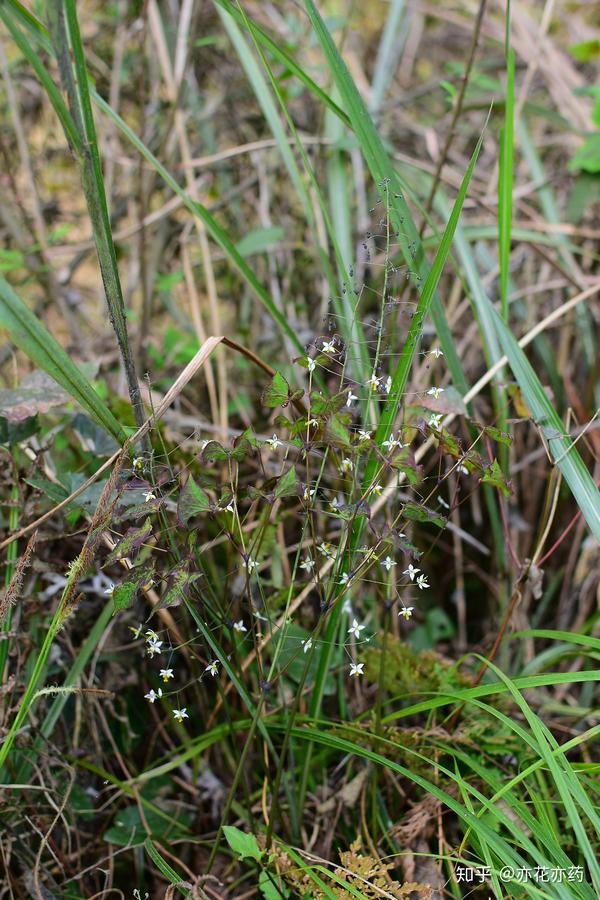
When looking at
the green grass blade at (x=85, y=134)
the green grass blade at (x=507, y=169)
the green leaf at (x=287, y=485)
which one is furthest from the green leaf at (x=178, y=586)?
Answer: the green grass blade at (x=507, y=169)

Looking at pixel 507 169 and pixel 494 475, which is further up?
pixel 507 169

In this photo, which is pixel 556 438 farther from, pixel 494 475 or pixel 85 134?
pixel 85 134

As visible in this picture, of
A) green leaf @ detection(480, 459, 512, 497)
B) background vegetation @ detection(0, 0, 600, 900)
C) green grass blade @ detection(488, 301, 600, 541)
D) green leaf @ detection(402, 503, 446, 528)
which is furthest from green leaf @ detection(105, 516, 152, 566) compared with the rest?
green grass blade @ detection(488, 301, 600, 541)

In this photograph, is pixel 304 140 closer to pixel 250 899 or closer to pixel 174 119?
pixel 174 119

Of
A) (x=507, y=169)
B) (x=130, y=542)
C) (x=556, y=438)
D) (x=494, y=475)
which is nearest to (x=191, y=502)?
(x=130, y=542)

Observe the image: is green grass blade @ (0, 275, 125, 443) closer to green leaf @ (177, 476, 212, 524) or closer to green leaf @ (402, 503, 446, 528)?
green leaf @ (177, 476, 212, 524)

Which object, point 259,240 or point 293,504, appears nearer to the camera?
point 293,504

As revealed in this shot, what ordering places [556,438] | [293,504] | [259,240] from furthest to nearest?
[259,240]
[293,504]
[556,438]
